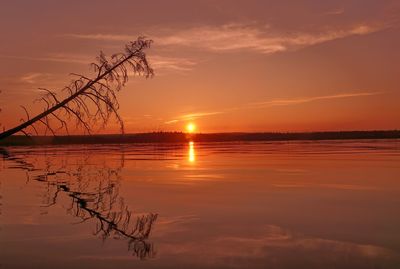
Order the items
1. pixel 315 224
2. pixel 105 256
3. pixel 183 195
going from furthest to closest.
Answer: pixel 183 195 → pixel 315 224 → pixel 105 256

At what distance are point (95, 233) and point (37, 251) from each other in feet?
4.18

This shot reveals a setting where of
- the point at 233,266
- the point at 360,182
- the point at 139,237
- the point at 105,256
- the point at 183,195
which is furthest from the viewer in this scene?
the point at 360,182

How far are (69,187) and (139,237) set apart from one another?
7.70 m

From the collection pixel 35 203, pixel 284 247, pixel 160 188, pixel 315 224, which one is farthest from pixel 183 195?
pixel 284 247

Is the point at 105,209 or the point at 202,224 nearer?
the point at 202,224

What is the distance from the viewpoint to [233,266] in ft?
19.7

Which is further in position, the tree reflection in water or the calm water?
the tree reflection in water

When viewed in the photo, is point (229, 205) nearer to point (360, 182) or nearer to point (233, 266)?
point (233, 266)

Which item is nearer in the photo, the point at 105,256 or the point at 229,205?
the point at 105,256

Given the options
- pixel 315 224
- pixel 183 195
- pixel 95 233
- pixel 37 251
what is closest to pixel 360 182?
pixel 183 195

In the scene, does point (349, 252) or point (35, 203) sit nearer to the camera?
point (349, 252)

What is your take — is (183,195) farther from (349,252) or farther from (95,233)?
(349,252)

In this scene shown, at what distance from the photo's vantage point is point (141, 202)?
11586mm

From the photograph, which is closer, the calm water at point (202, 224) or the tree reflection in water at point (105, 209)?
the calm water at point (202, 224)
